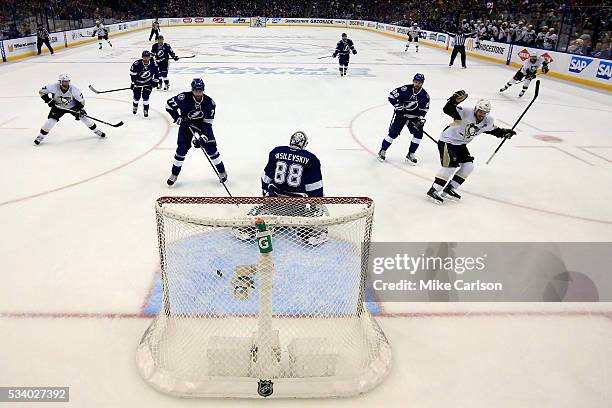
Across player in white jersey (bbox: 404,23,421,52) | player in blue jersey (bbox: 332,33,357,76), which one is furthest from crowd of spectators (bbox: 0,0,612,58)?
player in blue jersey (bbox: 332,33,357,76)

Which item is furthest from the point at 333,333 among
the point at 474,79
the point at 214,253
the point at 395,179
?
the point at 474,79

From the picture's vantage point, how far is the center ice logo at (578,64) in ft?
47.1

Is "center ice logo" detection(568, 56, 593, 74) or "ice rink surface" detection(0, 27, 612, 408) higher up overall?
"center ice logo" detection(568, 56, 593, 74)

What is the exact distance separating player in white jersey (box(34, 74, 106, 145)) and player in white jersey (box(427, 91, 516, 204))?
19.3 ft

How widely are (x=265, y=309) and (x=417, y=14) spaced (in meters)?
32.2

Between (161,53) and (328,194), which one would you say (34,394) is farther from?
(161,53)

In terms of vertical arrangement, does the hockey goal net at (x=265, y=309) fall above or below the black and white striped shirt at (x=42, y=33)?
below

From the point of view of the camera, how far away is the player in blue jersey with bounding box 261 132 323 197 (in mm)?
Answer: 4102

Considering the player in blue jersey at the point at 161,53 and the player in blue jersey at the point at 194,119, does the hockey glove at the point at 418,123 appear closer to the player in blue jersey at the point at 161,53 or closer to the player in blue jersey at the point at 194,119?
the player in blue jersey at the point at 194,119

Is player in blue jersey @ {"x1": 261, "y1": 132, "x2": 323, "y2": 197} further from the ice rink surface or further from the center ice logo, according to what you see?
the center ice logo

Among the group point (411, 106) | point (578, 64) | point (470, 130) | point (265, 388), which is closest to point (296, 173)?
point (265, 388)

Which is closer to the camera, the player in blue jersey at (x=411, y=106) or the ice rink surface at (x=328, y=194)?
the ice rink surface at (x=328, y=194)

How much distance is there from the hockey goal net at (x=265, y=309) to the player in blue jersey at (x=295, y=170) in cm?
29

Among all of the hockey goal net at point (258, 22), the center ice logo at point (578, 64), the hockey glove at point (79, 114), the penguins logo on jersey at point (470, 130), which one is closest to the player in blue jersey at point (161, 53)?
the hockey glove at point (79, 114)
